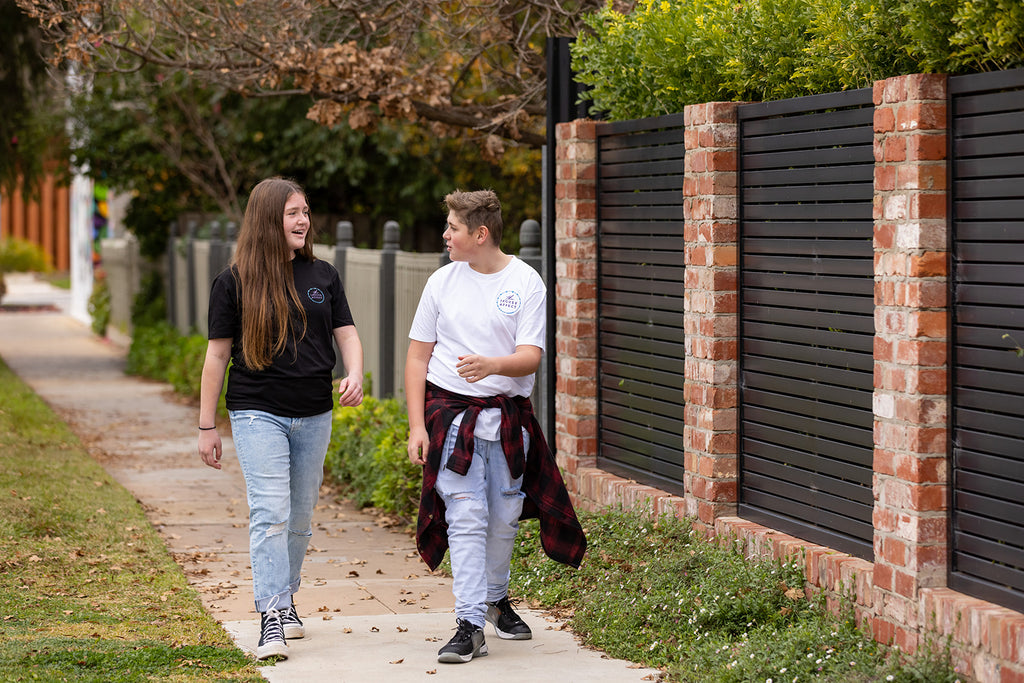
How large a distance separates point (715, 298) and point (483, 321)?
121 centimetres

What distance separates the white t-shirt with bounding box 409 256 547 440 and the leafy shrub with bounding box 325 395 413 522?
3.03m

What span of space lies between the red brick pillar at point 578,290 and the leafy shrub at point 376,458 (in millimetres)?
1348

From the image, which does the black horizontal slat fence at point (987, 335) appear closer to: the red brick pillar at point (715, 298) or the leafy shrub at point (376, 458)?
the red brick pillar at point (715, 298)

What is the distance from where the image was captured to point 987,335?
15.3ft

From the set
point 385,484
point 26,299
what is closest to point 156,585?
point 385,484

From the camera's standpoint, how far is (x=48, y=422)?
12977 millimetres

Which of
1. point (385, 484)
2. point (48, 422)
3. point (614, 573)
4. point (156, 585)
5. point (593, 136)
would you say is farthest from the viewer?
point (48, 422)

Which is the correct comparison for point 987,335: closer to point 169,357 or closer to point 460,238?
point 460,238

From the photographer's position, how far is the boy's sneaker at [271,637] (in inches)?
221

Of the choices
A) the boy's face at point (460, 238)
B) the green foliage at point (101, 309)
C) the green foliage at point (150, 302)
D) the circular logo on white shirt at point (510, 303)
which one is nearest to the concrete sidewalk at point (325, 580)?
the circular logo on white shirt at point (510, 303)

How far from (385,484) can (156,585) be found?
6.84ft

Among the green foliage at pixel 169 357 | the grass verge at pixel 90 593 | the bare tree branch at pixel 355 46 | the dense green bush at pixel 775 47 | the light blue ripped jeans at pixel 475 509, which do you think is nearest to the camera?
the dense green bush at pixel 775 47

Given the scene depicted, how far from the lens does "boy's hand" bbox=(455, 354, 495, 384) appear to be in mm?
5371

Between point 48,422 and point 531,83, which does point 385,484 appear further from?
point 48,422
